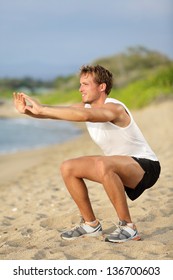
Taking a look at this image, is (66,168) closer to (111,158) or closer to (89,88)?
(111,158)

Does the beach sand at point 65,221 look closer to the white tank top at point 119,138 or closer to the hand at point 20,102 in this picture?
the white tank top at point 119,138

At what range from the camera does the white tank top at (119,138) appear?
10.3ft

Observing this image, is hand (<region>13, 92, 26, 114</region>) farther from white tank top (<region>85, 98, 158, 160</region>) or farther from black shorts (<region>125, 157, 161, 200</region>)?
black shorts (<region>125, 157, 161, 200</region>)

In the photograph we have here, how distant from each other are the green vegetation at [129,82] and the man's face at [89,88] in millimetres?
4771

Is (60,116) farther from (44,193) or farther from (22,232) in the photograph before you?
(44,193)

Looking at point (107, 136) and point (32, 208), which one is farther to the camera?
point (32, 208)

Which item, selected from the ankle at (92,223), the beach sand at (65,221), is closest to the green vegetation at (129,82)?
the beach sand at (65,221)

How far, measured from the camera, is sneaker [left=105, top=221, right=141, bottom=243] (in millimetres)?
3164

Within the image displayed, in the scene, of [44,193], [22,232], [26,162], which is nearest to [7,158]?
[26,162]

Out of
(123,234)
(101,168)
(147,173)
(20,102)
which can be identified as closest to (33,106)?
(20,102)
